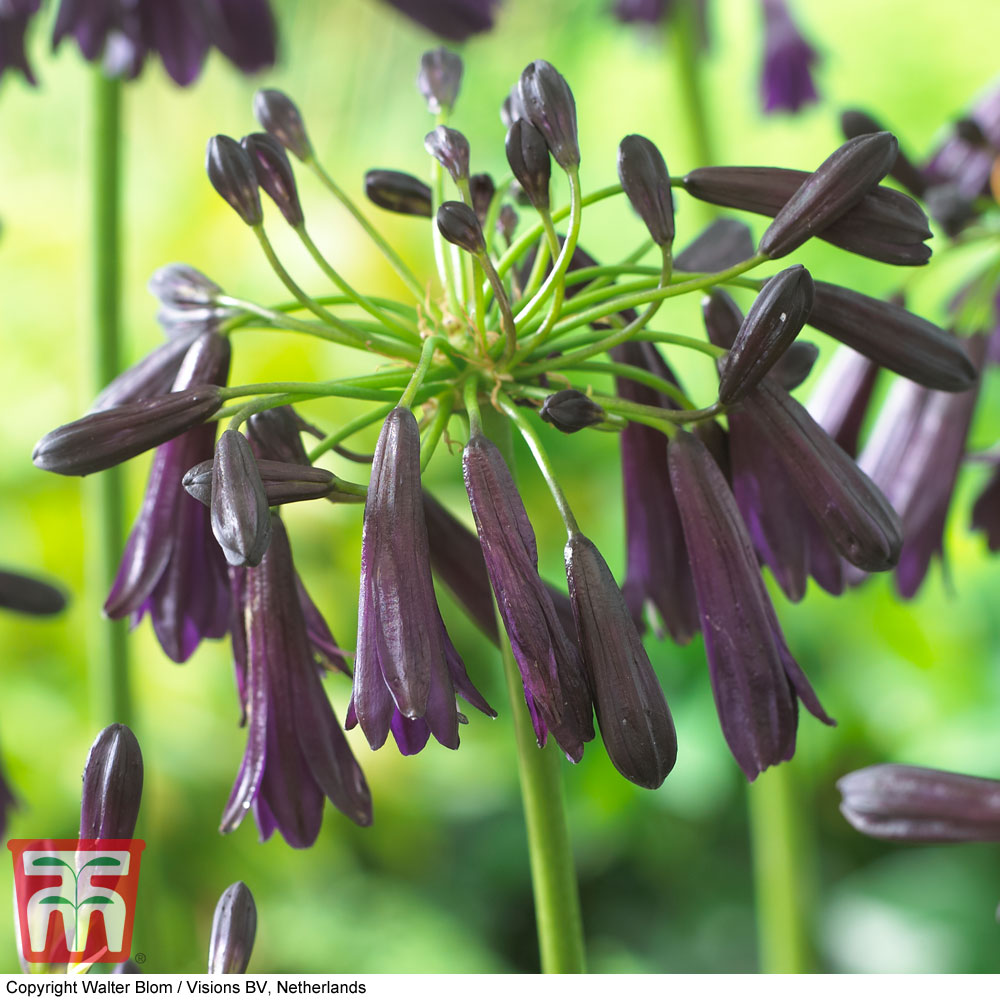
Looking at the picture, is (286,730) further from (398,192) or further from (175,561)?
(398,192)

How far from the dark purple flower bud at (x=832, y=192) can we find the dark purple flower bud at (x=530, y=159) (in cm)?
9

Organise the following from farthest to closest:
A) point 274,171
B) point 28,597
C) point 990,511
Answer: point 990,511
point 28,597
point 274,171

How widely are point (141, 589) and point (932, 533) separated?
47cm

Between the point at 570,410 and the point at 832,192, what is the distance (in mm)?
133

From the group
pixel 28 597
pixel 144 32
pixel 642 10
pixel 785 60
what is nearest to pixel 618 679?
pixel 28 597

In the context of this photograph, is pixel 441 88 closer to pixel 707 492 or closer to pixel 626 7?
pixel 707 492

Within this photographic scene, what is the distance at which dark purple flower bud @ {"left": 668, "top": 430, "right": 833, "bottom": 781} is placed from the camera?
0.46m

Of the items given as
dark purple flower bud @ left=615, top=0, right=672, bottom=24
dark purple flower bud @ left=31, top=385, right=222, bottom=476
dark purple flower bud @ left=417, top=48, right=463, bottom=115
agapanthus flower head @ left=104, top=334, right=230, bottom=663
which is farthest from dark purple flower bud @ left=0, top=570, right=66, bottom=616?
dark purple flower bud @ left=615, top=0, right=672, bottom=24

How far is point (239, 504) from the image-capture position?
38cm

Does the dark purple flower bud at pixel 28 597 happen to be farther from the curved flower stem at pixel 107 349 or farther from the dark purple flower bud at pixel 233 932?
the dark purple flower bud at pixel 233 932

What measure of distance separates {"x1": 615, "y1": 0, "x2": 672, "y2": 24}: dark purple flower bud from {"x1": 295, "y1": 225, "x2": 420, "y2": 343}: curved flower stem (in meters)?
0.73

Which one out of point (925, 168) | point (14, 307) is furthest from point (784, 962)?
point (14, 307)

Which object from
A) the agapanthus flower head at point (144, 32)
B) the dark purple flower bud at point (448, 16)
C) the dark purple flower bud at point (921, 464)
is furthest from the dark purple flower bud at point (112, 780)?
the dark purple flower bud at point (448, 16)

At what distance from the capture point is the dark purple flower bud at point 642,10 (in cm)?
111
